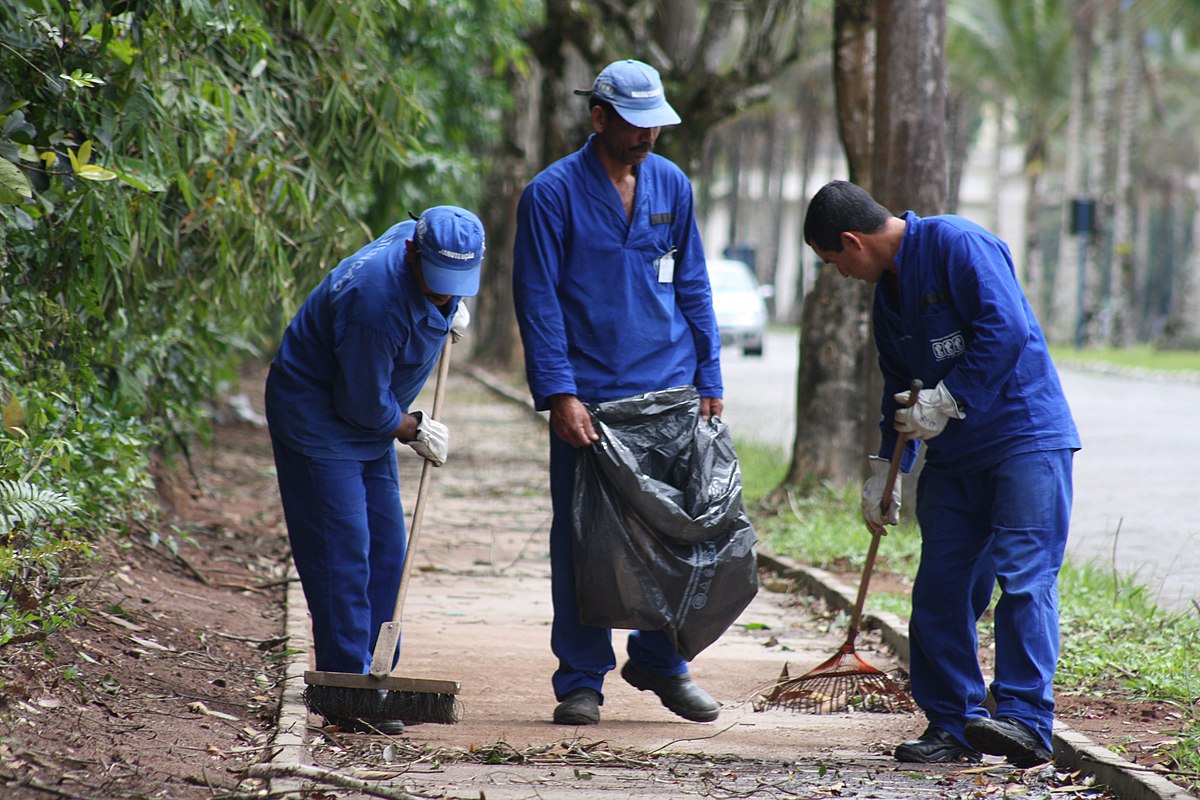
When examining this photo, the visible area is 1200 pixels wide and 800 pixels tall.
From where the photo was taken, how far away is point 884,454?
16.3 feet

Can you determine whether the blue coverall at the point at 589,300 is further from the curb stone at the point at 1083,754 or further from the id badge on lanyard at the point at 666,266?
the curb stone at the point at 1083,754

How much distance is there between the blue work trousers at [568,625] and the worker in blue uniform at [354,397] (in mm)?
426

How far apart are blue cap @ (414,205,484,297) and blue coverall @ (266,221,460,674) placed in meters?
0.15

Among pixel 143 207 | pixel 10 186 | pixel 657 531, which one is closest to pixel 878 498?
pixel 657 531

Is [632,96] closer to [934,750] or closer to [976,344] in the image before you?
[976,344]

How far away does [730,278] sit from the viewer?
29.5m

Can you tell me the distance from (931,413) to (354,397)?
1784mm

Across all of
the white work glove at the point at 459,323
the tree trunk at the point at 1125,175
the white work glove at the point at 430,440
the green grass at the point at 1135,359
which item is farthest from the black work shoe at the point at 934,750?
the tree trunk at the point at 1125,175

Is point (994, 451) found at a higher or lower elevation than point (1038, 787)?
higher

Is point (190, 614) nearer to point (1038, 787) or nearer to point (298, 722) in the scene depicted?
point (298, 722)

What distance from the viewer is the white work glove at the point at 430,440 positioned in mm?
4922

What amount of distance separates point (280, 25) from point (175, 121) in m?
1.24

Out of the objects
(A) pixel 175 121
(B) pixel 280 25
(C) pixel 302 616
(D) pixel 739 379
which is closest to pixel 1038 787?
(C) pixel 302 616

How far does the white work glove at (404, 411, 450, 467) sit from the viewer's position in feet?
16.1
